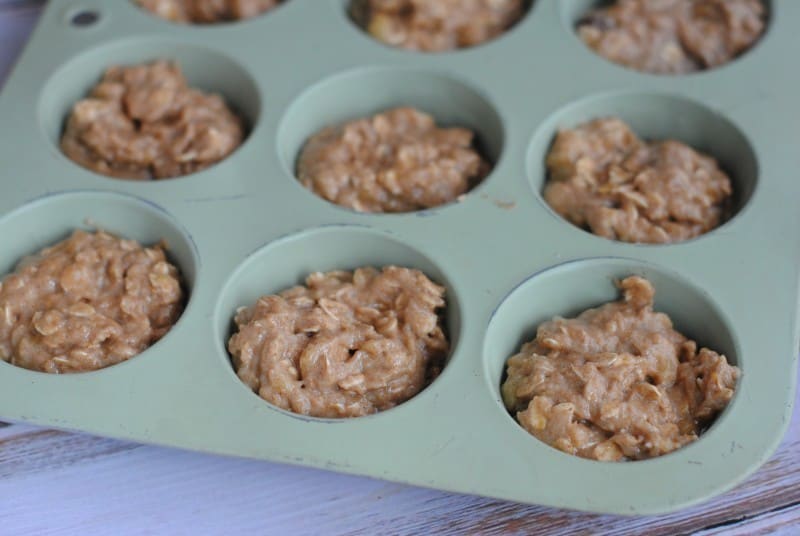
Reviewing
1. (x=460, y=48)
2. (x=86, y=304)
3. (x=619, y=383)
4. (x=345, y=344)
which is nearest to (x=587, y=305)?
(x=619, y=383)

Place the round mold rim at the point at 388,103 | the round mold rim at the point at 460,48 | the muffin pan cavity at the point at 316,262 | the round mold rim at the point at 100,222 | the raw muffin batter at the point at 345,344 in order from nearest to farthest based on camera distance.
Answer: the raw muffin batter at the point at 345,344 < the muffin pan cavity at the point at 316,262 < the round mold rim at the point at 100,222 < the round mold rim at the point at 388,103 < the round mold rim at the point at 460,48

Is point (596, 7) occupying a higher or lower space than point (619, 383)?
higher

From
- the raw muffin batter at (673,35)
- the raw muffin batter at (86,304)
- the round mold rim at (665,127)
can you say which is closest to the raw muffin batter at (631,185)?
the round mold rim at (665,127)

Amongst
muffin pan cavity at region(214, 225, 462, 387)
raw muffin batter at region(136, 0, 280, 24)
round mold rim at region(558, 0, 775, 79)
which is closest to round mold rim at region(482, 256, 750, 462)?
muffin pan cavity at region(214, 225, 462, 387)

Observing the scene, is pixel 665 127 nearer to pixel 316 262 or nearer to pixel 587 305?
pixel 587 305

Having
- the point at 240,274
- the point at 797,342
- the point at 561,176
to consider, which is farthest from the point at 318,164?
the point at 797,342

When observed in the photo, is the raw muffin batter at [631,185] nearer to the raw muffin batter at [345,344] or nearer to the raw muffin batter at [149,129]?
the raw muffin batter at [345,344]

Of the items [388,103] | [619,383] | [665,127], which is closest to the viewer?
[619,383]
